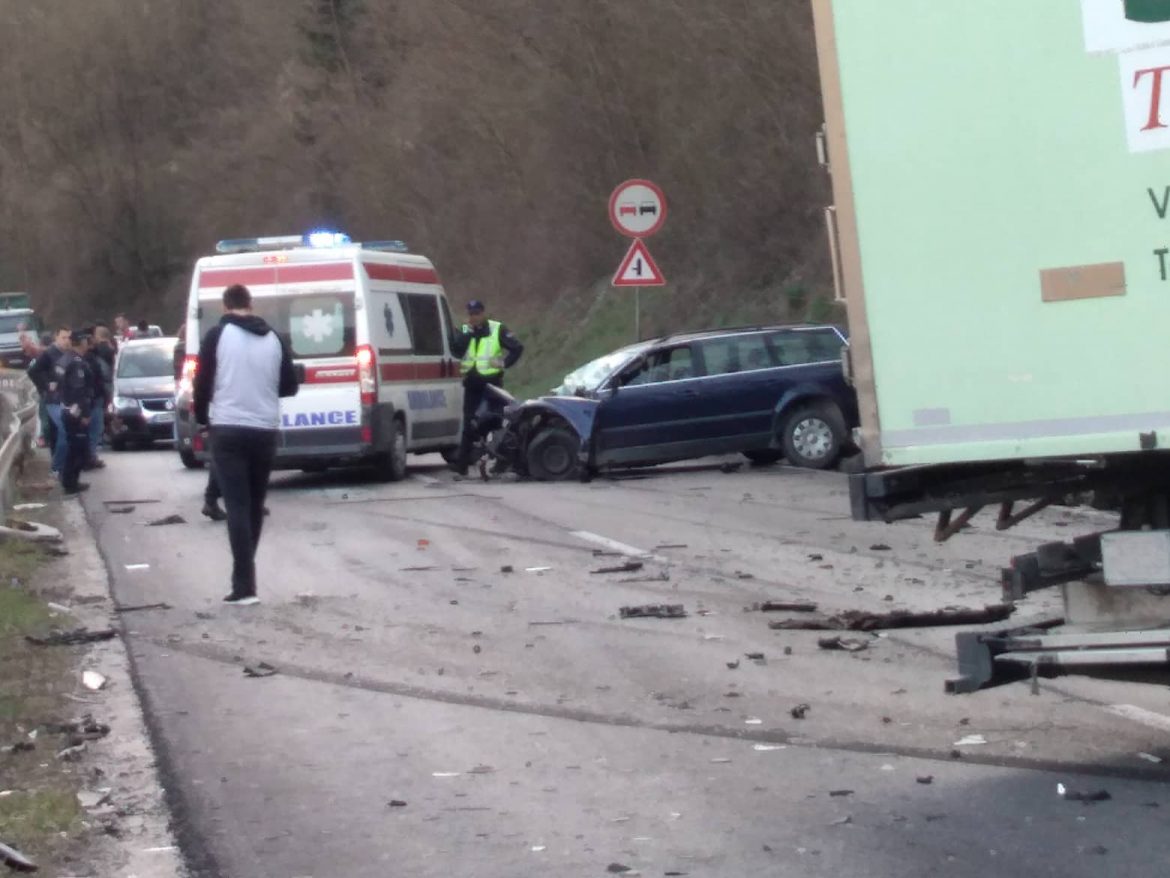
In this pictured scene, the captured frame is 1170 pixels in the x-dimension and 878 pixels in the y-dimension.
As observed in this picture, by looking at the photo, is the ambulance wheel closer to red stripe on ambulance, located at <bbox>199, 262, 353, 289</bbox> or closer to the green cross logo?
red stripe on ambulance, located at <bbox>199, 262, 353, 289</bbox>

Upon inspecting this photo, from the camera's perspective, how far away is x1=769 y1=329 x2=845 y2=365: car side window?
20.8 meters

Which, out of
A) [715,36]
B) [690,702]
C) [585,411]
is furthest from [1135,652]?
[715,36]

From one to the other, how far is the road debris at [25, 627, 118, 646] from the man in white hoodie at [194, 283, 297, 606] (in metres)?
1.09

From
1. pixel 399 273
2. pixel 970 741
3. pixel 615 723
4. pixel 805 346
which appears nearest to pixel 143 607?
pixel 615 723

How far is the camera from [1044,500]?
21.4ft

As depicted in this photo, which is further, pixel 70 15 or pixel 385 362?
pixel 70 15

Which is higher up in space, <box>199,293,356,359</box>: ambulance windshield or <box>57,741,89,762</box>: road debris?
<box>199,293,356,359</box>: ambulance windshield

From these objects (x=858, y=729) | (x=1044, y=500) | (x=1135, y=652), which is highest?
(x=1044, y=500)

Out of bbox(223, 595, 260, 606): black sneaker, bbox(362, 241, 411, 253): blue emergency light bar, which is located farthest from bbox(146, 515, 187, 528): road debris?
bbox(223, 595, 260, 606): black sneaker

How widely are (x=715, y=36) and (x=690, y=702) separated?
2495 centimetres

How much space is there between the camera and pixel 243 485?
11.8 metres

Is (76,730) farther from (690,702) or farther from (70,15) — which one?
(70,15)

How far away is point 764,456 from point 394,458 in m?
4.18

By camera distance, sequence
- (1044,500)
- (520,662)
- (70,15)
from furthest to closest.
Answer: (70,15) → (520,662) → (1044,500)
